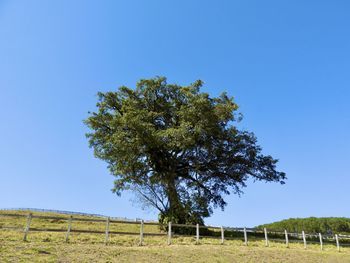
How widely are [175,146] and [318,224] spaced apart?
91952 mm

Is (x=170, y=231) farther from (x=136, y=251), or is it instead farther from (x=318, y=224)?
(x=318, y=224)

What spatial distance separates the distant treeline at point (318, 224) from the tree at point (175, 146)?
70.0m

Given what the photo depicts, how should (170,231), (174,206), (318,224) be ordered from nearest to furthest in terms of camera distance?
(170,231)
(174,206)
(318,224)

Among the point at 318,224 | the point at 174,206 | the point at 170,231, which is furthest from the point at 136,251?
the point at 318,224

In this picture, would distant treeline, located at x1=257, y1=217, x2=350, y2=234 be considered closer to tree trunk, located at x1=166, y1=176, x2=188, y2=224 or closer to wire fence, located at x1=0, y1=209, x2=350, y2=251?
wire fence, located at x1=0, y1=209, x2=350, y2=251

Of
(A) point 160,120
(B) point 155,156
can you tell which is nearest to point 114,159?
(B) point 155,156

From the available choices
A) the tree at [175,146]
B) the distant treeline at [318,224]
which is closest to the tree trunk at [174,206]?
the tree at [175,146]

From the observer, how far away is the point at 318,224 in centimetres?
10156

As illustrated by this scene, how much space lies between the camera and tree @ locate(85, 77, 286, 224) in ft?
86.4

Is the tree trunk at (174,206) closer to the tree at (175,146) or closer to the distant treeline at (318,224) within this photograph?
the tree at (175,146)

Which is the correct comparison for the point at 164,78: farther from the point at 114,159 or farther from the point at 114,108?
the point at 114,159

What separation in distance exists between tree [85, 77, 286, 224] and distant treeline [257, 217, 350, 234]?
70.0m

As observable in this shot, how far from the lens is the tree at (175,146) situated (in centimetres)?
2634

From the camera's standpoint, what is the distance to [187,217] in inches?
1033
